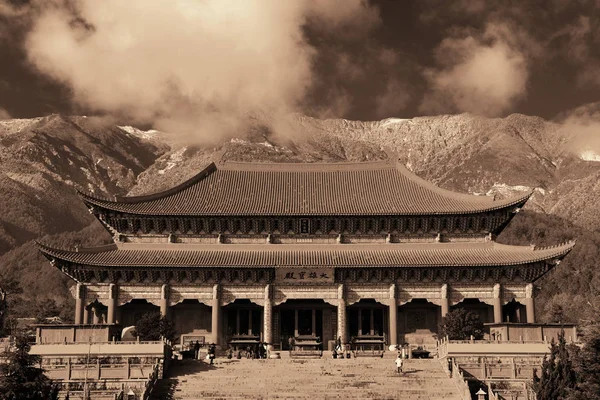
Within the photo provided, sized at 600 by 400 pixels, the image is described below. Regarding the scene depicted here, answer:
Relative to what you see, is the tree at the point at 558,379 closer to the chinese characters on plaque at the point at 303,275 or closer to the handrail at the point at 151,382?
the handrail at the point at 151,382

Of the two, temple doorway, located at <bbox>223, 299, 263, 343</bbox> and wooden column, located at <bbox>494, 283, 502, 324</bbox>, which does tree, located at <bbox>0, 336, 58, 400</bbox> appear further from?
wooden column, located at <bbox>494, 283, 502, 324</bbox>

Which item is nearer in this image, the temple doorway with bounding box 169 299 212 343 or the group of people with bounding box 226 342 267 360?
the group of people with bounding box 226 342 267 360

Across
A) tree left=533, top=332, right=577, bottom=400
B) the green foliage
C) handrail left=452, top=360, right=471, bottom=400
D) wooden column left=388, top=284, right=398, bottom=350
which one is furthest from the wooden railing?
the green foliage

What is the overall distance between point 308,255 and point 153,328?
11.1m

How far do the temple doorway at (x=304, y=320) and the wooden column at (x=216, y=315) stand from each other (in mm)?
3287

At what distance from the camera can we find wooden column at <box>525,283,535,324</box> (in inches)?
1663

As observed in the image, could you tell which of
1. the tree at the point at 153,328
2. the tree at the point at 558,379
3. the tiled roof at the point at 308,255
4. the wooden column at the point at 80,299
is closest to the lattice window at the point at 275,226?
the tiled roof at the point at 308,255

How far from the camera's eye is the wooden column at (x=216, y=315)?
4247cm

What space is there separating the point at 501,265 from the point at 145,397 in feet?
72.0

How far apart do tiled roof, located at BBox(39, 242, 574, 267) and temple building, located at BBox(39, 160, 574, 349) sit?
2.5 inches

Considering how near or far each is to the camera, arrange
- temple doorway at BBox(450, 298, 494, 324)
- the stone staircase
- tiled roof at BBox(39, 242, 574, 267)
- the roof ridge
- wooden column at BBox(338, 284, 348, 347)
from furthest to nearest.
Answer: the roof ridge, temple doorway at BBox(450, 298, 494, 324), wooden column at BBox(338, 284, 348, 347), tiled roof at BBox(39, 242, 574, 267), the stone staircase

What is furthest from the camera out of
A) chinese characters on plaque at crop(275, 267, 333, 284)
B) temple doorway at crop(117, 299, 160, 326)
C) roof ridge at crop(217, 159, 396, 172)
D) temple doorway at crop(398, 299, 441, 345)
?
roof ridge at crop(217, 159, 396, 172)

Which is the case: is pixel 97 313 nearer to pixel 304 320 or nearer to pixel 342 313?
pixel 304 320

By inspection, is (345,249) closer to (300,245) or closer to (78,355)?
(300,245)
